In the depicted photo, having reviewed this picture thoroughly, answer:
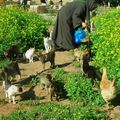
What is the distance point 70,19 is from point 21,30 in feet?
6.98

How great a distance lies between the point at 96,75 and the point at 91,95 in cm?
86

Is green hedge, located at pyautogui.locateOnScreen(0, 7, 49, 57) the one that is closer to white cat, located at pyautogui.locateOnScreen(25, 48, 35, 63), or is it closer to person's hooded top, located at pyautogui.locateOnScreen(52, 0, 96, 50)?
white cat, located at pyautogui.locateOnScreen(25, 48, 35, 63)

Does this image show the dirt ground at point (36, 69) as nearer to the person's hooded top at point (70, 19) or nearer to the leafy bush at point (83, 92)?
the leafy bush at point (83, 92)

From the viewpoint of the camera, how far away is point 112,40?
12062 mm

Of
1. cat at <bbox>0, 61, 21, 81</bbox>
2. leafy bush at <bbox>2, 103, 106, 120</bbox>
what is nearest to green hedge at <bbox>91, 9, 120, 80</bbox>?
leafy bush at <bbox>2, 103, 106, 120</bbox>

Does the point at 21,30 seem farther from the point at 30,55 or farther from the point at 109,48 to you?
the point at 109,48

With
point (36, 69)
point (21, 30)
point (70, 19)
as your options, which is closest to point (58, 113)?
point (36, 69)

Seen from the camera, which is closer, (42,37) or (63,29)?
(63,29)

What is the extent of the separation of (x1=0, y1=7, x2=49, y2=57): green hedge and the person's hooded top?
4.18ft

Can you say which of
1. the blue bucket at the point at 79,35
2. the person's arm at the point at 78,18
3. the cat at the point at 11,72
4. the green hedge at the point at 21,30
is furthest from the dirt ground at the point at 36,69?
the green hedge at the point at 21,30

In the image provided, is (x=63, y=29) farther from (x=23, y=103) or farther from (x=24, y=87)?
(x=23, y=103)

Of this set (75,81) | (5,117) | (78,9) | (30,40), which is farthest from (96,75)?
(30,40)

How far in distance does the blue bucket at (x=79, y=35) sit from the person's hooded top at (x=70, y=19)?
0.15 meters

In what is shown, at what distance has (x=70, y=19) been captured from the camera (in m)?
14.8
